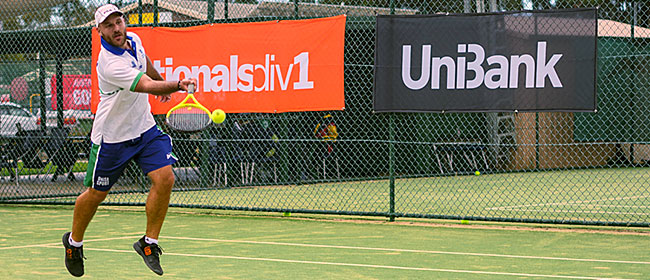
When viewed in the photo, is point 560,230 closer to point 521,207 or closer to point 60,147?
point 521,207

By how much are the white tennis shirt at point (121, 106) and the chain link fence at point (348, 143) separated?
471 centimetres

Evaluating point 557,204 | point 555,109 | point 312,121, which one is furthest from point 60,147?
point 555,109

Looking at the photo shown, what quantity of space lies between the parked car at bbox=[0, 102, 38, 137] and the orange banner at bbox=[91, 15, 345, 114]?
808cm

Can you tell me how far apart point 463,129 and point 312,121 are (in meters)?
4.01

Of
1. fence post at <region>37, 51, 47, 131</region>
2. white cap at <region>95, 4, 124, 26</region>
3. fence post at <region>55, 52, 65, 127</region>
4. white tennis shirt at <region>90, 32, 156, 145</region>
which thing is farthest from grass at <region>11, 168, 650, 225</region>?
white cap at <region>95, 4, 124, 26</region>

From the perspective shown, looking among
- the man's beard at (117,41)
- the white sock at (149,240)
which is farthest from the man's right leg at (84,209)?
the man's beard at (117,41)

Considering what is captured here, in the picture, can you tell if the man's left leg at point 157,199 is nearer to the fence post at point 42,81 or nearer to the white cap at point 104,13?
the white cap at point 104,13

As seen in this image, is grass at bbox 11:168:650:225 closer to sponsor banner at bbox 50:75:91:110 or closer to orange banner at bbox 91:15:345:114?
orange banner at bbox 91:15:345:114

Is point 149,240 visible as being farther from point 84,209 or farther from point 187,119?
point 187,119

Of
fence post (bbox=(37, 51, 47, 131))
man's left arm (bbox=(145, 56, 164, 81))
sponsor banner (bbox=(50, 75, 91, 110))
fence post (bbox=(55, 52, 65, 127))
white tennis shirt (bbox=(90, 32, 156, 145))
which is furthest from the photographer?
fence post (bbox=(37, 51, 47, 131))

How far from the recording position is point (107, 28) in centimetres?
612

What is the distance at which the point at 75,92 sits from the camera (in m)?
15.3

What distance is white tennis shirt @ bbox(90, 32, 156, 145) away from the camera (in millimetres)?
6277

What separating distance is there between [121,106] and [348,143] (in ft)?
36.7
